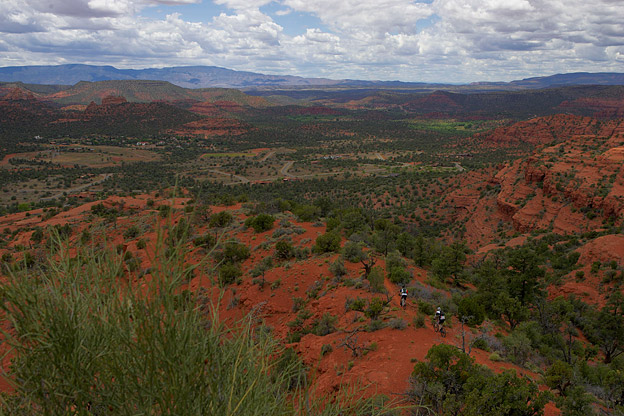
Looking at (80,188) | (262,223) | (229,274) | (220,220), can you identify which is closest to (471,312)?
(229,274)

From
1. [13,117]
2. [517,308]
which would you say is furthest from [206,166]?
[13,117]

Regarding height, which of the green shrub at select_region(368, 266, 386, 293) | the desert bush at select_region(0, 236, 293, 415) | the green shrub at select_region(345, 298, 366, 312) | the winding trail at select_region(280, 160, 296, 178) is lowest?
the winding trail at select_region(280, 160, 296, 178)

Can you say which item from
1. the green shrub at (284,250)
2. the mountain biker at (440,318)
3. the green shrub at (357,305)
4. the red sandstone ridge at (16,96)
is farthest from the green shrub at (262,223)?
the red sandstone ridge at (16,96)

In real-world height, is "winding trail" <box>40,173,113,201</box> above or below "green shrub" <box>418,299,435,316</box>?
below

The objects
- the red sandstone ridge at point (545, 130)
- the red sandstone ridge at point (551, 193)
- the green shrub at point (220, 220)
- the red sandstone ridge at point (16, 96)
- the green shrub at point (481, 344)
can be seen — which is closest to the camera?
the green shrub at point (481, 344)

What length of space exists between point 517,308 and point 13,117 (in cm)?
17376

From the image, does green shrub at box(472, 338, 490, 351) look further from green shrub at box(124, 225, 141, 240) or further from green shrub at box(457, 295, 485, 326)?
green shrub at box(124, 225, 141, 240)

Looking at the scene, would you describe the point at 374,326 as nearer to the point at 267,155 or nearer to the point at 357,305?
the point at 357,305

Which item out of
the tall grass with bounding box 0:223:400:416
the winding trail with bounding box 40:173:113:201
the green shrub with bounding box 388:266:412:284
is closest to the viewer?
the tall grass with bounding box 0:223:400:416

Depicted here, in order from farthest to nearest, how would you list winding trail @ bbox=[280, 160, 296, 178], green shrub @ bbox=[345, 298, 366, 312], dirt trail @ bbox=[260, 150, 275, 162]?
dirt trail @ bbox=[260, 150, 275, 162]
winding trail @ bbox=[280, 160, 296, 178]
green shrub @ bbox=[345, 298, 366, 312]

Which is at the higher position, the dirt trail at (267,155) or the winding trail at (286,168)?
the dirt trail at (267,155)

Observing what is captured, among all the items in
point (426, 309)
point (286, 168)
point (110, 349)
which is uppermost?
point (110, 349)

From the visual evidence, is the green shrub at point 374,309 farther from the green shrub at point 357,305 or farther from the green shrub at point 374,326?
the green shrub at point 374,326

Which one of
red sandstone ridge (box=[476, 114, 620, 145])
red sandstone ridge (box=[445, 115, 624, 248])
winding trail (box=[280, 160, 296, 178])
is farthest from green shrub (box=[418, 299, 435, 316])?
red sandstone ridge (box=[476, 114, 620, 145])
